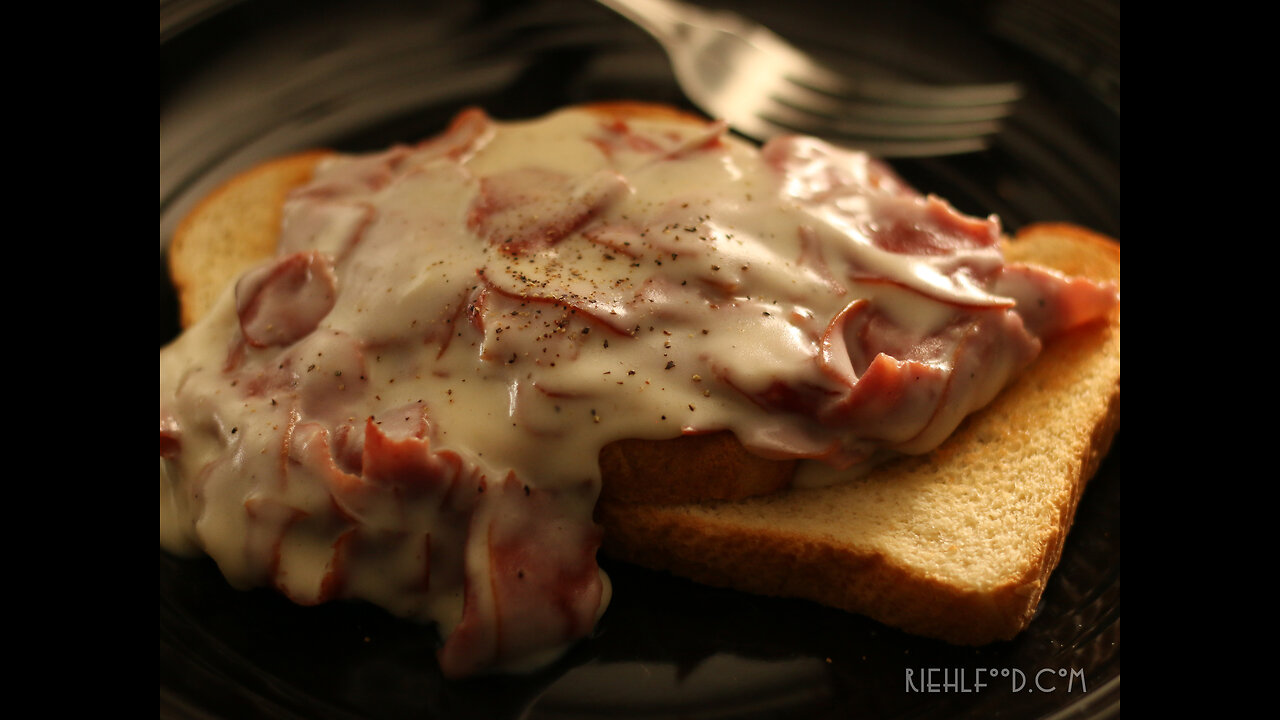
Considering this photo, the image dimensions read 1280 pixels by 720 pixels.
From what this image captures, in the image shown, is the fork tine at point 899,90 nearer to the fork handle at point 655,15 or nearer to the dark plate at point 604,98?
the dark plate at point 604,98

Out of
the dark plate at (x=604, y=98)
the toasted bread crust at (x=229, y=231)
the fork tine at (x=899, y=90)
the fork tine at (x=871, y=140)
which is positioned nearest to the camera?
the dark plate at (x=604, y=98)

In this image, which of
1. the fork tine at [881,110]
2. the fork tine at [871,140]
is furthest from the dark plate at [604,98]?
the fork tine at [881,110]

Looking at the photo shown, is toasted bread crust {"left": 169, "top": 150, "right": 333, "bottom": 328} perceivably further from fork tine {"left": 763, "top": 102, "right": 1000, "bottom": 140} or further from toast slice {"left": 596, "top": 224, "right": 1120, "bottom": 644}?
fork tine {"left": 763, "top": 102, "right": 1000, "bottom": 140}

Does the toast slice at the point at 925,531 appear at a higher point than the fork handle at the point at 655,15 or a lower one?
lower

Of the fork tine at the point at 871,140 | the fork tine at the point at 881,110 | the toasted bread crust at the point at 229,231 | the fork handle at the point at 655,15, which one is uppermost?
the fork handle at the point at 655,15

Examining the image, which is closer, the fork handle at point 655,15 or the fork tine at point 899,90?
the fork tine at point 899,90

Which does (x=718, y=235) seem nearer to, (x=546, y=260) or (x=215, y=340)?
(x=546, y=260)

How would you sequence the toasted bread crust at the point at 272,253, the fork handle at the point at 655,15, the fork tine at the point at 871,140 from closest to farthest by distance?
the toasted bread crust at the point at 272,253 → the fork tine at the point at 871,140 → the fork handle at the point at 655,15

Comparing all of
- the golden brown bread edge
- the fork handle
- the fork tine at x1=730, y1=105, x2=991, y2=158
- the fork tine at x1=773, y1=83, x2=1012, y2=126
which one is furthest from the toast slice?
the fork handle
